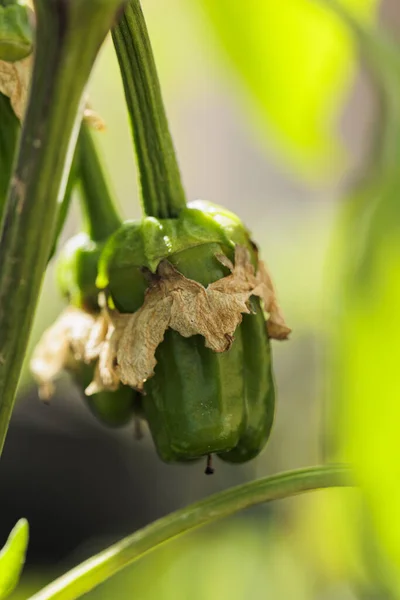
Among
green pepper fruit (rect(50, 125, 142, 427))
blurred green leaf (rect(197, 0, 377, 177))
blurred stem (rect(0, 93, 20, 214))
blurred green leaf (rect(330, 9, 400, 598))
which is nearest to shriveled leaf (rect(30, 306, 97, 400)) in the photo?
green pepper fruit (rect(50, 125, 142, 427))

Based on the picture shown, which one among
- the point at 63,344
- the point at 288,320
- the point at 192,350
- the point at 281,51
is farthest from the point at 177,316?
the point at 288,320

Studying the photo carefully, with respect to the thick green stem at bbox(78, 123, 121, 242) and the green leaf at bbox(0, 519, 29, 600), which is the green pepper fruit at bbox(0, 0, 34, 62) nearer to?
the thick green stem at bbox(78, 123, 121, 242)

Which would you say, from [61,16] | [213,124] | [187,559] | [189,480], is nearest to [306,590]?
[187,559]

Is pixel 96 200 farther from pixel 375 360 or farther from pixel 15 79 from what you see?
pixel 375 360

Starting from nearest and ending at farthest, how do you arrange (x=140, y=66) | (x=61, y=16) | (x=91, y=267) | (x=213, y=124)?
(x=61, y=16), (x=140, y=66), (x=91, y=267), (x=213, y=124)

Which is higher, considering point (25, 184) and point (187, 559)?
point (25, 184)

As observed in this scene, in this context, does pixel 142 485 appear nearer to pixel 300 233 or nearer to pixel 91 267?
pixel 300 233
